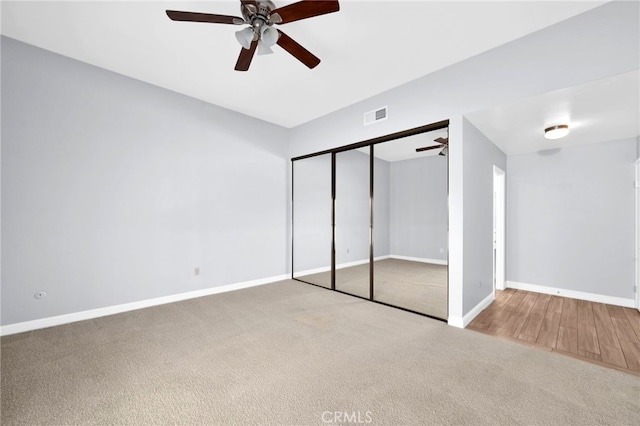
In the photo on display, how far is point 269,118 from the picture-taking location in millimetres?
4719

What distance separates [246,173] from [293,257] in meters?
1.82

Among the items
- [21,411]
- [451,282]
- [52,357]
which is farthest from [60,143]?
[451,282]

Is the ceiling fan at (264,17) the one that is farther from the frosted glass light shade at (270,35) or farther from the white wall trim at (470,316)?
the white wall trim at (470,316)

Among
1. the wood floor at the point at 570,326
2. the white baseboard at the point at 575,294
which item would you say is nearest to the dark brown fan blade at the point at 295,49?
the wood floor at the point at 570,326

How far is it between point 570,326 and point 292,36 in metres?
4.33

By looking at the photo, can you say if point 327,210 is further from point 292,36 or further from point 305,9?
point 305,9

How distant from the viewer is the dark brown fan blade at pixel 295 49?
7.34 feet

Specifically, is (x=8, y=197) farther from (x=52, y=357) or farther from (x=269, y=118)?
(x=269, y=118)

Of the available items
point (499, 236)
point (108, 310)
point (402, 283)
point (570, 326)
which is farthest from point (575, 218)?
point (108, 310)

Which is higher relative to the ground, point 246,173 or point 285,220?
point 246,173

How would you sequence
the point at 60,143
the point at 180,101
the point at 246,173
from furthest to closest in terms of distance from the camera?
the point at 246,173 → the point at 180,101 → the point at 60,143

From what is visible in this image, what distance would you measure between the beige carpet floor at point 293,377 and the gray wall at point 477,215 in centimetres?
74

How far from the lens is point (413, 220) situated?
6.20 meters

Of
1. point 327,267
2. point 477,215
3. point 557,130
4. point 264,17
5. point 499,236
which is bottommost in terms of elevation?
point 327,267
